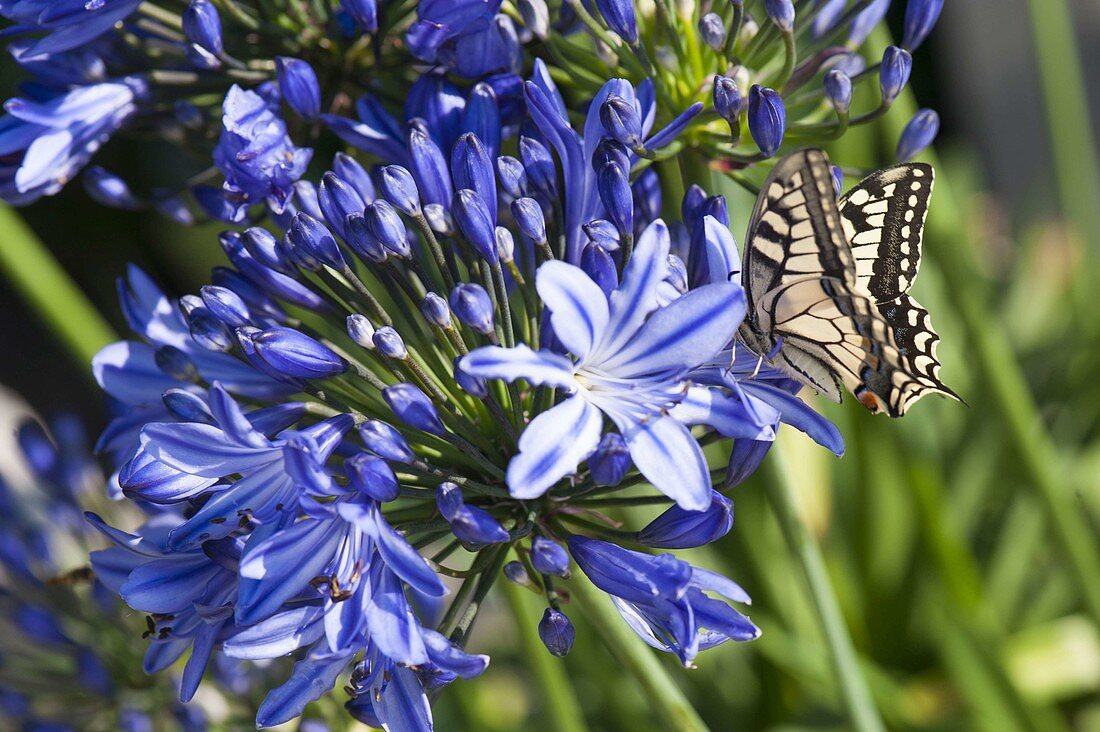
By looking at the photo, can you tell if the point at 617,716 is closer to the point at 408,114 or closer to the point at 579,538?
the point at 579,538

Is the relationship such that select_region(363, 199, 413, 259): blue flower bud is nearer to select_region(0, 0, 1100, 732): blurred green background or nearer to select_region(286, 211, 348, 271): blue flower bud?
select_region(286, 211, 348, 271): blue flower bud

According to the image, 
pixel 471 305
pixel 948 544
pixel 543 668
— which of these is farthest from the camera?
pixel 948 544

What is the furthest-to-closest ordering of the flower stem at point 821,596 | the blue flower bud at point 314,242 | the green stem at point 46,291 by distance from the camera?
the green stem at point 46,291
the flower stem at point 821,596
the blue flower bud at point 314,242

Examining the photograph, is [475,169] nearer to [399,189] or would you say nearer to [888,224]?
[399,189]

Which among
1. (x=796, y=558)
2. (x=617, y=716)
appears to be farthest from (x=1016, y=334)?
(x=796, y=558)

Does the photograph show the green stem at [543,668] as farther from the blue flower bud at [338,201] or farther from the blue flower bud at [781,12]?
the blue flower bud at [781,12]

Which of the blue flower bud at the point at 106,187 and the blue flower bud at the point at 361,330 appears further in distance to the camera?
the blue flower bud at the point at 106,187

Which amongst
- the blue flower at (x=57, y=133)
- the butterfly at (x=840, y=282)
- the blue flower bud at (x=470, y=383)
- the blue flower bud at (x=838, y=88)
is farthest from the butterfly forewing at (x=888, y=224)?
the blue flower at (x=57, y=133)

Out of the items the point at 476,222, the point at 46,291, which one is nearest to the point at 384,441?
the point at 476,222
